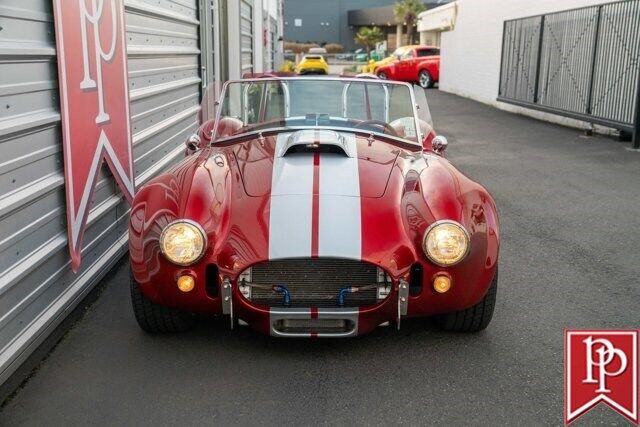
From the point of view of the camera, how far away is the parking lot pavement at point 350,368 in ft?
9.80

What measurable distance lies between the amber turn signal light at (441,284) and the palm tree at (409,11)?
192ft

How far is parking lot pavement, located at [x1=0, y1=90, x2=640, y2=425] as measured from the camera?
299 cm

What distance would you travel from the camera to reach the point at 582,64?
1299 cm

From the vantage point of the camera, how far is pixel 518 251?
540 centimetres

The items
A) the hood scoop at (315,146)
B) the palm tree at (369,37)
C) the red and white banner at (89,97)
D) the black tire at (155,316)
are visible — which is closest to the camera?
the black tire at (155,316)

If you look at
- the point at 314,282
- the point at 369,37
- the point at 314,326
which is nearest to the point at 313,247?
the point at 314,282

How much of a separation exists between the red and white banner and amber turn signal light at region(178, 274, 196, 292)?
961 millimetres

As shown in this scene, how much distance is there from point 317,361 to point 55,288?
1487 mm

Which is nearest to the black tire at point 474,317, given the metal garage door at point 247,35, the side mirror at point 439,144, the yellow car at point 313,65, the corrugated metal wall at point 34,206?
the side mirror at point 439,144

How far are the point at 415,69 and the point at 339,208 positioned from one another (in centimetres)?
2472

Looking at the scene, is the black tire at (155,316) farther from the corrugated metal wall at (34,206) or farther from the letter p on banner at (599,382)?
the letter p on banner at (599,382)

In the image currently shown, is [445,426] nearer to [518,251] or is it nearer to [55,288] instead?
[55,288]

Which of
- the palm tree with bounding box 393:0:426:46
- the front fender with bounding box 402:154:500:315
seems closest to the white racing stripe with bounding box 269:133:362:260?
the front fender with bounding box 402:154:500:315

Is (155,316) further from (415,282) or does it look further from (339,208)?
(415,282)
